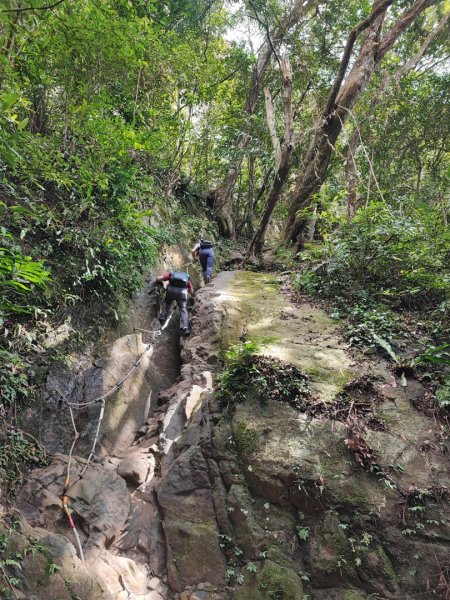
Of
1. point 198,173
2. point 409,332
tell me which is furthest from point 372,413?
point 198,173

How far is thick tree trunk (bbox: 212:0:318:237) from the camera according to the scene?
518 inches

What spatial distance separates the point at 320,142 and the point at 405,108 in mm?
5087

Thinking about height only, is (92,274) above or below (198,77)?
below

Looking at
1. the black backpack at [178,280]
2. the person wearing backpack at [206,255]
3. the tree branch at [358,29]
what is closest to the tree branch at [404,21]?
the tree branch at [358,29]

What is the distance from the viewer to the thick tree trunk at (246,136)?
1316 centimetres

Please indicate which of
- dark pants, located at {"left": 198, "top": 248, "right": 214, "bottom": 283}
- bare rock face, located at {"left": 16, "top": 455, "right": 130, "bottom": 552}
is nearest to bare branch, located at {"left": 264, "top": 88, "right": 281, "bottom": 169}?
dark pants, located at {"left": 198, "top": 248, "right": 214, "bottom": 283}

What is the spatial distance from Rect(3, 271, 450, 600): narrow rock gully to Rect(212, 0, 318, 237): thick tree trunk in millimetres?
10617

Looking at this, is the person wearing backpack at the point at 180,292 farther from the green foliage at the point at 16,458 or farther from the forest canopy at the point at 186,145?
the green foliage at the point at 16,458

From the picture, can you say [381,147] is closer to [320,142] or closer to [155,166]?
[320,142]

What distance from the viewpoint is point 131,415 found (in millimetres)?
6211

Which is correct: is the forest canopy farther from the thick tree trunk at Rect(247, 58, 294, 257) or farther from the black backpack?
the black backpack

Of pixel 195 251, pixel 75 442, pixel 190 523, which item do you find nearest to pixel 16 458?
pixel 75 442

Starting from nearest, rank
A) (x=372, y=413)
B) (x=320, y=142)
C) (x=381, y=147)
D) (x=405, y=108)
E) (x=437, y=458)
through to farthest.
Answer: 1. (x=437, y=458)
2. (x=372, y=413)
3. (x=320, y=142)
4. (x=405, y=108)
5. (x=381, y=147)

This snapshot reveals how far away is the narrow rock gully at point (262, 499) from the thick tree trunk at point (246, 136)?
10.6 meters
